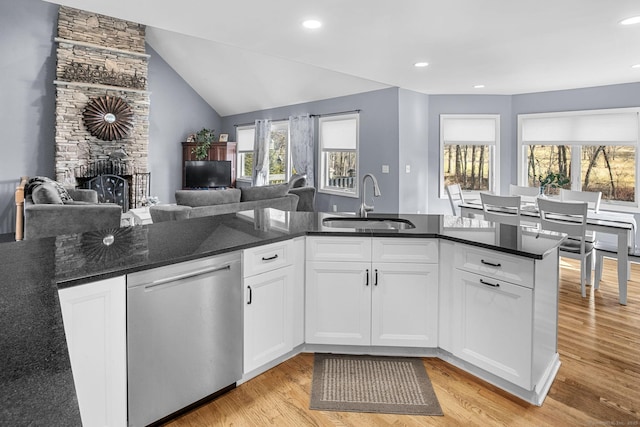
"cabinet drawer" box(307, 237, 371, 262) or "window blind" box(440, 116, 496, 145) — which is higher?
"window blind" box(440, 116, 496, 145)

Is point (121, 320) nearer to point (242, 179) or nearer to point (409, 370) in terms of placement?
point (409, 370)

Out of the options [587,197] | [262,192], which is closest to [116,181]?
[262,192]

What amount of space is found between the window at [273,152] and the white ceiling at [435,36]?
280 centimetres

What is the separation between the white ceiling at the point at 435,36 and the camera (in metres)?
3.03

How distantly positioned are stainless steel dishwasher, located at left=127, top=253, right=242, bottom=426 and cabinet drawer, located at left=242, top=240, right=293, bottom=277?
7cm

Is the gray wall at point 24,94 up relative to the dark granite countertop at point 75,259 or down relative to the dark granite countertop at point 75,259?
up

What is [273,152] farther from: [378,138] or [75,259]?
[75,259]

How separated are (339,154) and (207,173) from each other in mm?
3573

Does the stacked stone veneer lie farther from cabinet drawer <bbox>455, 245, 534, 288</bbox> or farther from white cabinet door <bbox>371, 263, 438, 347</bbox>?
cabinet drawer <bbox>455, 245, 534, 288</bbox>

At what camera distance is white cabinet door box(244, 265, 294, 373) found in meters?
2.31

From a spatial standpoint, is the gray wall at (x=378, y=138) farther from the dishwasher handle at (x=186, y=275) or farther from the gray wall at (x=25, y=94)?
the gray wall at (x=25, y=94)

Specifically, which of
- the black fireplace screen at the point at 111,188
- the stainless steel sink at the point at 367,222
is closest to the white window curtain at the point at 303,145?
the black fireplace screen at the point at 111,188

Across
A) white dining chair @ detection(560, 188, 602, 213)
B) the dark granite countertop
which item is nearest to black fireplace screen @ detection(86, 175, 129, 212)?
the dark granite countertop

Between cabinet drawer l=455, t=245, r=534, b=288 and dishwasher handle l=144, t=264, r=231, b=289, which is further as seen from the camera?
cabinet drawer l=455, t=245, r=534, b=288
